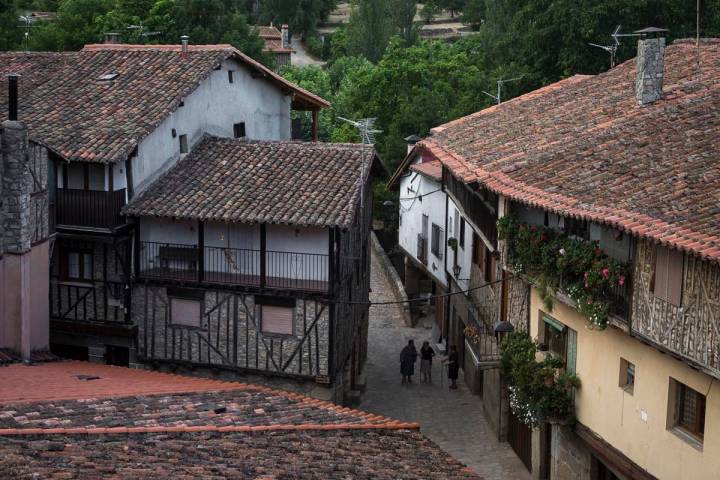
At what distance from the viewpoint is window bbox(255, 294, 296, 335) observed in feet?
90.9

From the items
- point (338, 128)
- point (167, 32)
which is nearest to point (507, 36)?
point (338, 128)

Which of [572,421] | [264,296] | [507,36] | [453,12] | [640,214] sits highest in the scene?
[453,12]

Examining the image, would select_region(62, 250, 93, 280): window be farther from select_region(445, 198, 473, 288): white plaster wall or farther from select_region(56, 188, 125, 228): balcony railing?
select_region(445, 198, 473, 288): white plaster wall

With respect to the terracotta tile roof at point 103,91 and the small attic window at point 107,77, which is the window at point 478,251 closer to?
the terracotta tile roof at point 103,91

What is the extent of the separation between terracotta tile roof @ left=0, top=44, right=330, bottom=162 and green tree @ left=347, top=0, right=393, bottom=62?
46.1 metres

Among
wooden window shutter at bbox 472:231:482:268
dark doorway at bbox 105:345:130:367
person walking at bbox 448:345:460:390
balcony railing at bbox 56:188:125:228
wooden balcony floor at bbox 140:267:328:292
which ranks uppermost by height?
balcony railing at bbox 56:188:125:228

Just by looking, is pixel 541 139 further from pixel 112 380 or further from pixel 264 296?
pixel 112 380

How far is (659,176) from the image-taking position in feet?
67.9

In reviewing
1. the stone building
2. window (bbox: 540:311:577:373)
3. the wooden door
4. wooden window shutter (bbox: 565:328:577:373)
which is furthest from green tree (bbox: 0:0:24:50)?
wooden window shutter (bbox: 565:328:577:373)

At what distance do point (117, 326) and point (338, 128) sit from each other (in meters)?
31.7

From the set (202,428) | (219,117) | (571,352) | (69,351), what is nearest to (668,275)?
(571,352)

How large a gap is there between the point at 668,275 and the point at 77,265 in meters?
15.8

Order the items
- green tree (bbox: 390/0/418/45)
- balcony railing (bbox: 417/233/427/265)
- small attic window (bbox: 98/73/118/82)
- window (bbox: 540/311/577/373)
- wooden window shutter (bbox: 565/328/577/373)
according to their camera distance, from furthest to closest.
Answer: green tree (bbox: 390/0/418/45) → balcony railing (bbox: 417/233/427/265) → small attic window (bbox: 98/73/118/82) → window (bbox: 540/311/577/373) → wooden window shutter (bbox: 565/328/577/373)

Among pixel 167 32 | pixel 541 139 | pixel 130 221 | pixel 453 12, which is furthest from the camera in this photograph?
pixel 453 12
